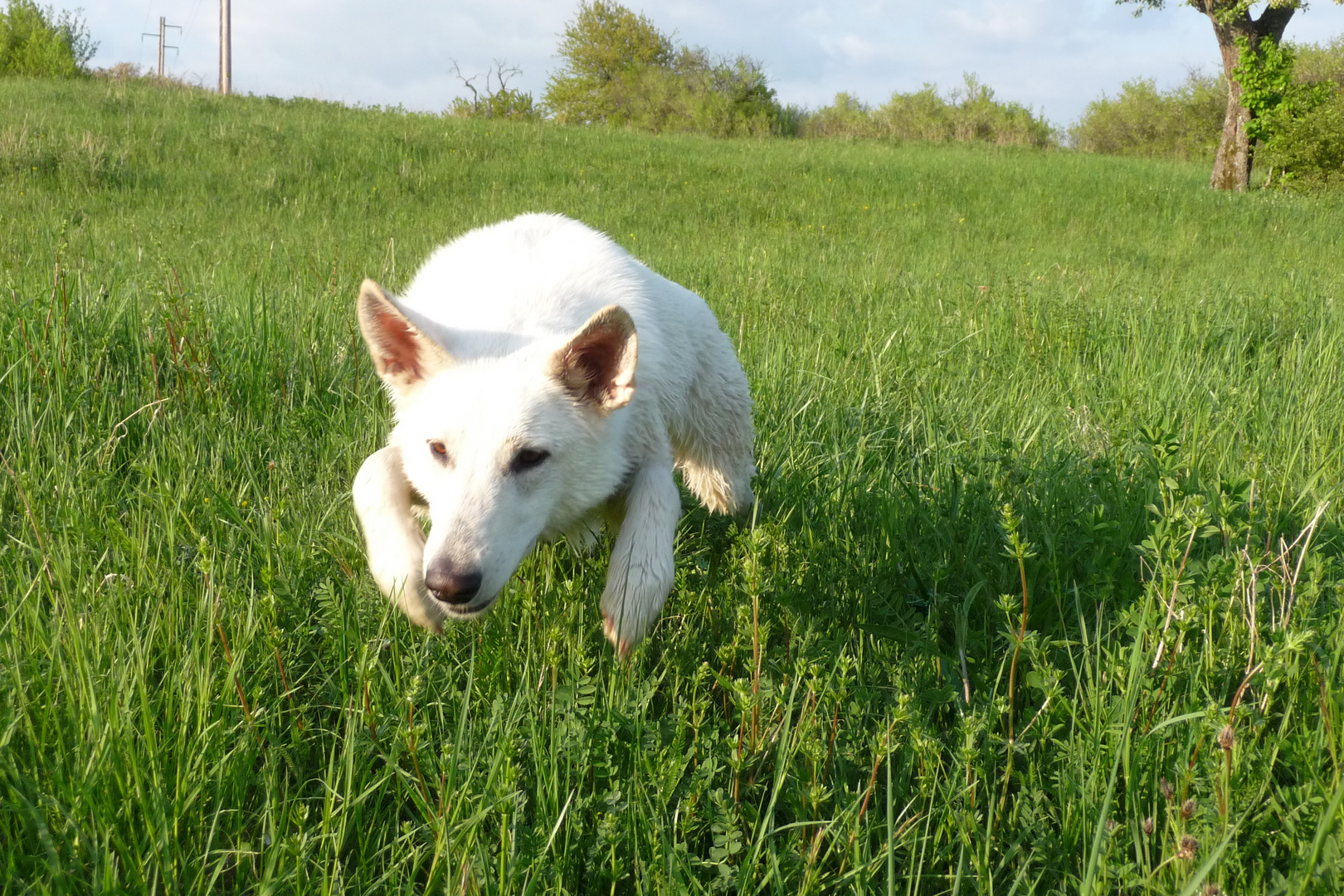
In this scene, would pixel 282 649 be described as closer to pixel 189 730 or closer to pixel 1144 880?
pixel 189 730

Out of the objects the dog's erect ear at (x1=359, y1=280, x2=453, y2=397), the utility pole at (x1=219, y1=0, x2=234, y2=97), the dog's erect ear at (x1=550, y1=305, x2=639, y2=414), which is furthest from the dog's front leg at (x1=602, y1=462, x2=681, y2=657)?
the utility pole at (x1=219, y1=0, x2=234, y2=97)

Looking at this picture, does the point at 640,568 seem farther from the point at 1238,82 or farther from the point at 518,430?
the point at 1238,82

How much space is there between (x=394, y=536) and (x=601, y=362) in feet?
2.41

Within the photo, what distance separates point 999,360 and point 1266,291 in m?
4.06

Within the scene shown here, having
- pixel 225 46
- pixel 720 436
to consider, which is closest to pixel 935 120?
pixel 225 46

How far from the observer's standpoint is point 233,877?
1664mm

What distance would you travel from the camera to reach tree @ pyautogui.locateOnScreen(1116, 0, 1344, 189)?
766 inches

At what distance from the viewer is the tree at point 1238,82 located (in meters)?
19.5

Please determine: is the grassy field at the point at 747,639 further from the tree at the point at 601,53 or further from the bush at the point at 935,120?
the tree at the point at 601,53

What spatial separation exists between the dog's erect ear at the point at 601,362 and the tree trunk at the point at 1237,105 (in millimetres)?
21200

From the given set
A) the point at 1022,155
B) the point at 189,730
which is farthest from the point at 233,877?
the point at 1022,155

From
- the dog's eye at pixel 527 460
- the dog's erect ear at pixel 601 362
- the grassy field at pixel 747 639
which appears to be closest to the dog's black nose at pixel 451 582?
the grassy field at pixel 747 639

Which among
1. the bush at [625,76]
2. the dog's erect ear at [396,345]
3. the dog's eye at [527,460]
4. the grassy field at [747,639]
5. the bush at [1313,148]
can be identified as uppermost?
the bush at [625,76]

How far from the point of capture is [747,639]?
2391 millimetres
